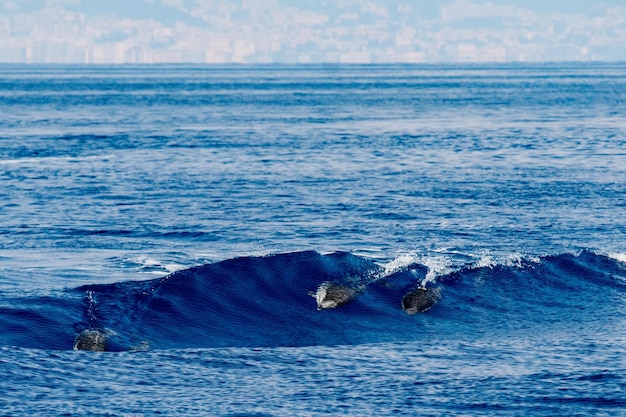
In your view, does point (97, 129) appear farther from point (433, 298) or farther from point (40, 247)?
point (433, 298)

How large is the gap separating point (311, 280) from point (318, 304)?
1.45 metres

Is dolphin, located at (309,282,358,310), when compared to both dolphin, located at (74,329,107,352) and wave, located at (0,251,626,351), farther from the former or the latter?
dolphin, located at (74,329,107,352)

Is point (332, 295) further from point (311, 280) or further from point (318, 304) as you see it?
point (311, 280)

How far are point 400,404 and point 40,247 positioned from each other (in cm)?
1904

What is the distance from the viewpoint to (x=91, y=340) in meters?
25.1

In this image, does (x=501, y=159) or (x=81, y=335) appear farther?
(x=501, y=159)

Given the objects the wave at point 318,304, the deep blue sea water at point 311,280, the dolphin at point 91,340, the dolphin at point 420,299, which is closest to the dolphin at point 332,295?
the wave at point 318,304

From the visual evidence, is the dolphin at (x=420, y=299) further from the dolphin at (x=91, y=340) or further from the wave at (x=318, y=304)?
the dolphin at (x=91, y=340)

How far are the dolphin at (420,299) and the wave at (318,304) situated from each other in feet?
0.20

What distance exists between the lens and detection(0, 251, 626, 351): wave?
26.2 metres

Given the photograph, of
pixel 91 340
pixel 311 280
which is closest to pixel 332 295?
pixel 311 280

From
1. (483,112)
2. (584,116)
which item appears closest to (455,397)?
(584,116)

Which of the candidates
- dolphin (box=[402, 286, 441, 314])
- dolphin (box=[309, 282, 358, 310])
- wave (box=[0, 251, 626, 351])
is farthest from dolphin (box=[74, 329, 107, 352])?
dolphin (box=[402, 286, 441, 314])

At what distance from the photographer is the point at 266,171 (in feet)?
197
